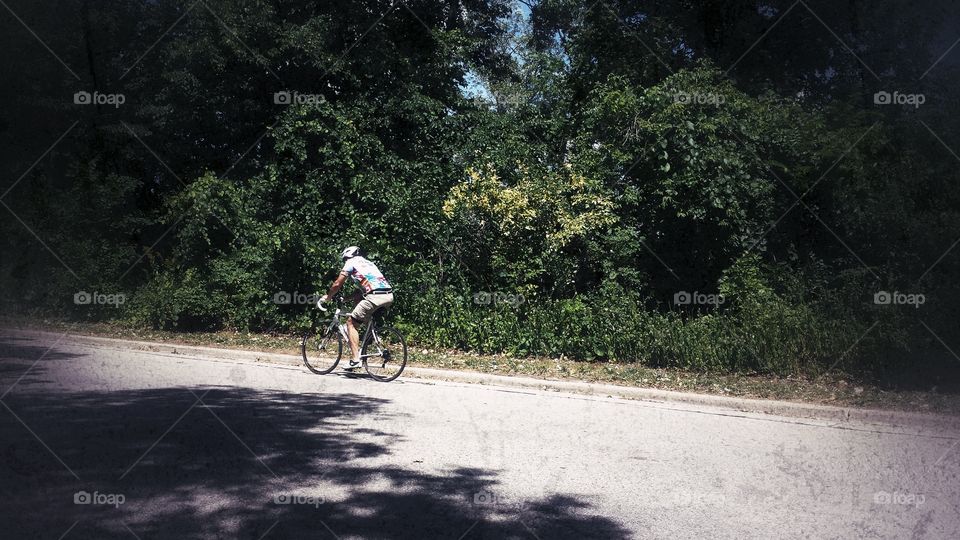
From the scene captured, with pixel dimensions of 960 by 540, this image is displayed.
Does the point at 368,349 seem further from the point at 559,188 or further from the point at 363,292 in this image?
the point at 559,188

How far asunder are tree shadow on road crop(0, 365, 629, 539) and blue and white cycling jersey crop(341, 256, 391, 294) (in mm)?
3892

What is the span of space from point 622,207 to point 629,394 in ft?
17.8

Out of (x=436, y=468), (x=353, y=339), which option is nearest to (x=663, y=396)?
(x=353, y=339)

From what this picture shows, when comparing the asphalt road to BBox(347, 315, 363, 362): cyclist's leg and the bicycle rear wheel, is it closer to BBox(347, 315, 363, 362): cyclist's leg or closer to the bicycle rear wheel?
BBox(347, 315, 363, 362): cyclist's leg

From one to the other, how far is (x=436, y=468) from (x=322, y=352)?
6515mm

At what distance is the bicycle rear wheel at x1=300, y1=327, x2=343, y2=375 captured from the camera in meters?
12.5

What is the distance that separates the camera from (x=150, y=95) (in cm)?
2556

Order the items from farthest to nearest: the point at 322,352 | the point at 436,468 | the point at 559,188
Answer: the point at 559,188 → the point at 322,352 → the point at 436,468

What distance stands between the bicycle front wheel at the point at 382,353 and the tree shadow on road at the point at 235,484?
359 cm

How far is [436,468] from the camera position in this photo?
6.51 metres

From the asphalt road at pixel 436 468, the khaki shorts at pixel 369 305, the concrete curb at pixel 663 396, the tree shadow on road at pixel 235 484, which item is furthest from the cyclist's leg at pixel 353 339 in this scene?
the tree shadow on road at pixel 235 484

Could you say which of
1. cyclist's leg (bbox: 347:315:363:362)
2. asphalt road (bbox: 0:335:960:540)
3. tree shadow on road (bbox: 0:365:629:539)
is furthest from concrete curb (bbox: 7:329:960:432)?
tree shadow on road (bbox: 0:365:629:539)

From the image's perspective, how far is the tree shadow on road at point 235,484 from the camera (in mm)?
4992

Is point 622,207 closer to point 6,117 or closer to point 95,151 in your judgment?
point 95,151
